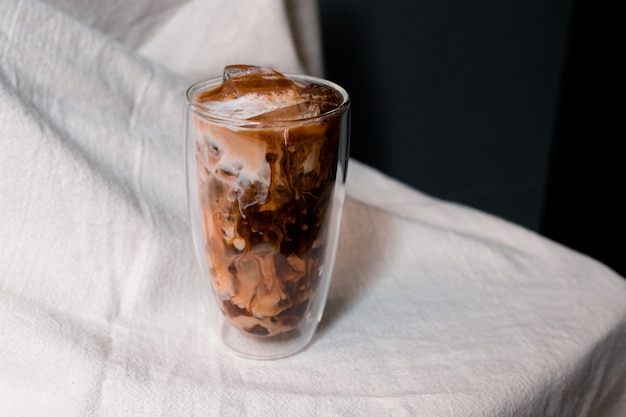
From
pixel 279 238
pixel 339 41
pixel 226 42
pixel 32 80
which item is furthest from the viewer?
pixel 339 41

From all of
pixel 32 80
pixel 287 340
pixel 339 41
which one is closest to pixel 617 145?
pixel 339 41

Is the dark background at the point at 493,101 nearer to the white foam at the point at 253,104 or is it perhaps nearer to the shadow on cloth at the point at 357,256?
the shadow on cloth at the point at 357,256

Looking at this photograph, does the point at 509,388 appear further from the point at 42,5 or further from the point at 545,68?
the point at 545,68

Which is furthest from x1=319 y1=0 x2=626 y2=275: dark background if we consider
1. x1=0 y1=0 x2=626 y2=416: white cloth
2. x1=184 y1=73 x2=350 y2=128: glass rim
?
x1=184 y1=73 x2=350 y2=128: glass rim

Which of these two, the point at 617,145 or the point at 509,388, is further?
the point at 617,145

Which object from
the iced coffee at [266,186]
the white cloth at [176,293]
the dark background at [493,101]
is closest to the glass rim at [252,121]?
the iced coffee at [266,186]

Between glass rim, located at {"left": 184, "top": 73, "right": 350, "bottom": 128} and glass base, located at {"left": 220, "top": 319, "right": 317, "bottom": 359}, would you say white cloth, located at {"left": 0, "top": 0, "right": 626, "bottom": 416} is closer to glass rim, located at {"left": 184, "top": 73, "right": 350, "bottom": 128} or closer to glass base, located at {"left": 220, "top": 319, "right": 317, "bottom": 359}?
glass base, located at {"left": 220, "top": 319, "right": 317, "bottom": 359}
